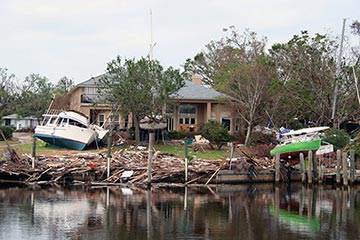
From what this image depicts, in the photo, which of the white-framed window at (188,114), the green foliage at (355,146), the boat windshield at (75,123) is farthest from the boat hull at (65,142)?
the green foliage at (355,146)

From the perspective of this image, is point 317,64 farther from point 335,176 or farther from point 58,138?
point 58,138

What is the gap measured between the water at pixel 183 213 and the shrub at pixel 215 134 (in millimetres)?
13310

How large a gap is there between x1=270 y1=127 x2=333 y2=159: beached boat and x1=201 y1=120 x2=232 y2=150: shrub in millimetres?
9343

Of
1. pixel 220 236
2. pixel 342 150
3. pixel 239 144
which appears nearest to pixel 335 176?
pixel 342 150

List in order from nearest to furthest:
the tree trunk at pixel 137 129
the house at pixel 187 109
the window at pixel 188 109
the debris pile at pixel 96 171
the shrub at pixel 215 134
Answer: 1. the debris pile at pixel 96 171
2. the shrub at pixel 215 134
3. the tree trunk at pixel 137 129
4. the house at pixel 187 109
5. the window at pixel 188 109

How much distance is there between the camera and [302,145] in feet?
160

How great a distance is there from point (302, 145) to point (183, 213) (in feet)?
52.5

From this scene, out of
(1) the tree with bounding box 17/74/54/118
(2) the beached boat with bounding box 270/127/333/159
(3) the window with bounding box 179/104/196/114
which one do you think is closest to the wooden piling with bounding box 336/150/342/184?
(2) the beached boat with bounding box 270/127/333/159

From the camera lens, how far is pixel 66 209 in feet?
117

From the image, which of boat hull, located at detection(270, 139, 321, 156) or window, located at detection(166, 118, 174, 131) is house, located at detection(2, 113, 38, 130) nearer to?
window, located at detection(166, 118, 174, 131)

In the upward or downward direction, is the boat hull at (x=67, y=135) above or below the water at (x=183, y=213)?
above

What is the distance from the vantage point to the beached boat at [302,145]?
48.5 meters

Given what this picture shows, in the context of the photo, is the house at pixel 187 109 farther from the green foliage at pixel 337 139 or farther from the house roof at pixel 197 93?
the green foliage at pixel 337 139

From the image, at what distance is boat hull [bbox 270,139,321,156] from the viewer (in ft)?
158
